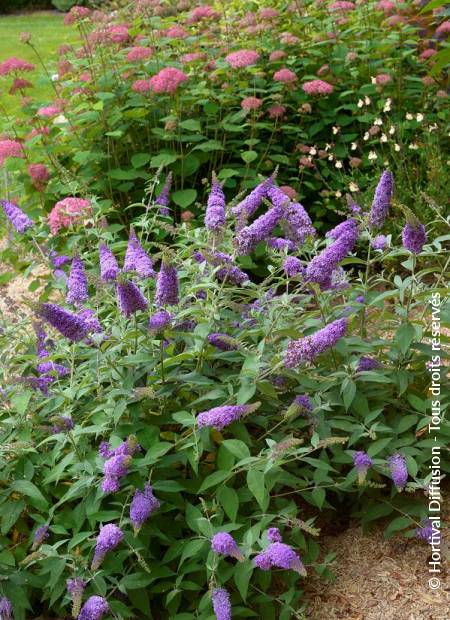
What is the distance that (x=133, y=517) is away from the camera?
7.55 feet

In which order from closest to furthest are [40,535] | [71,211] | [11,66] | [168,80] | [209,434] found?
[40,535] → [209,434] → [71,211] → [168,80] → [11,66]

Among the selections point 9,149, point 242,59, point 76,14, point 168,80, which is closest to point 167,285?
point 168,80

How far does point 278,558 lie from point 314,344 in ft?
1.90

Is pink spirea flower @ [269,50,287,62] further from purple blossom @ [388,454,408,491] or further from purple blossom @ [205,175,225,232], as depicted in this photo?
purple blossom @ [388,454,408,491]

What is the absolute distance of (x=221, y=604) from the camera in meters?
2.22

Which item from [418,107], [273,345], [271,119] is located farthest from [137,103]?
[273,345]

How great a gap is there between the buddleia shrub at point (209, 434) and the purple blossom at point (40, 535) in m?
0.01

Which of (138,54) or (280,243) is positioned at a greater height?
(138,54)

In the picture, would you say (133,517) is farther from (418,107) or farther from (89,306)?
(418,107)

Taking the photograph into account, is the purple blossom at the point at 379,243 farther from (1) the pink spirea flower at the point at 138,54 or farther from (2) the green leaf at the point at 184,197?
(1) the pink spirea flower at the point at 138,54

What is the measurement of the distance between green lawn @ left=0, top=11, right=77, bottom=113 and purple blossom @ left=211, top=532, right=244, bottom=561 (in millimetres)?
8409

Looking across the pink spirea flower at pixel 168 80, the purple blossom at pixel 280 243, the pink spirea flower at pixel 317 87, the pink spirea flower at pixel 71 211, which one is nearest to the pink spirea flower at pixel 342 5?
the pink spirea flower at pixel 317 87

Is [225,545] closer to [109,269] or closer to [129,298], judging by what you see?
[129,298]

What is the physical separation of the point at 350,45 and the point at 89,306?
12.1 feet
